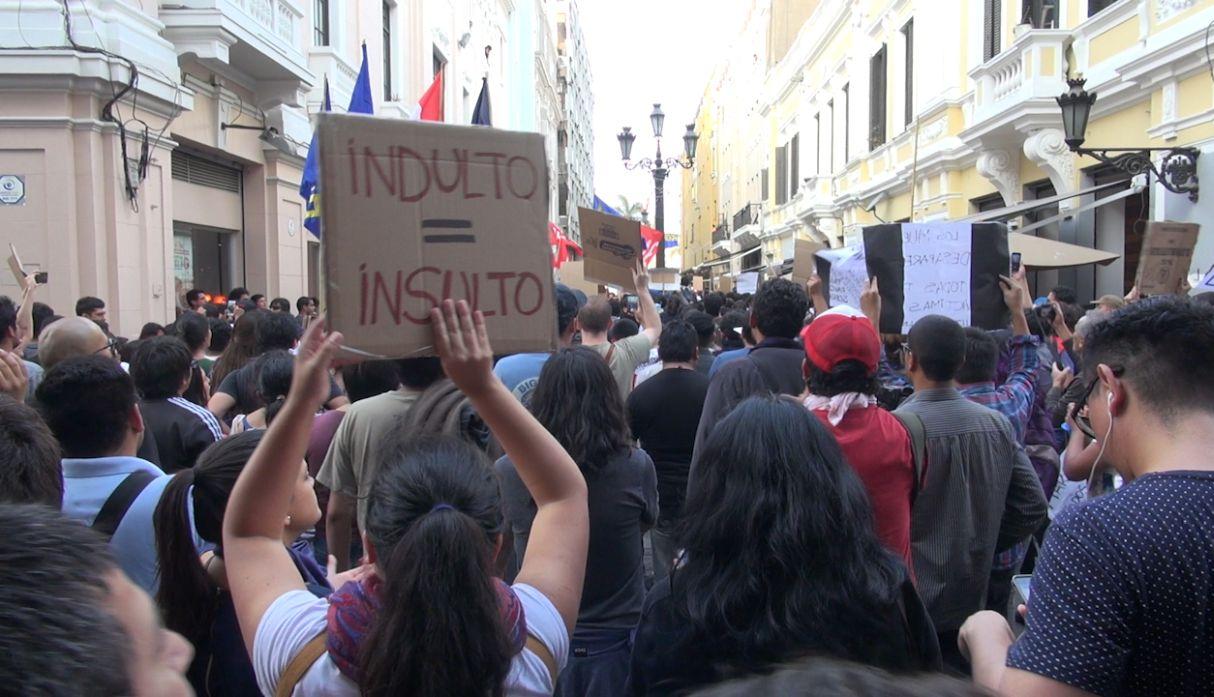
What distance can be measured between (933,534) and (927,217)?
15866 millimetres

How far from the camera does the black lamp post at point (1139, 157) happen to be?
9.02 metres

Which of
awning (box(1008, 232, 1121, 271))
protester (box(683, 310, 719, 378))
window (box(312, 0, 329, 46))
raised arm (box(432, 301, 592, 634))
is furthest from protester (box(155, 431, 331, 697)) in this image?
window (box(312, 0, 329, 46))

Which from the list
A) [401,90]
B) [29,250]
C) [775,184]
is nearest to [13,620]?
[29,250]

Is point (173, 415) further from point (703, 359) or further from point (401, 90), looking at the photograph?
point (401, 90)

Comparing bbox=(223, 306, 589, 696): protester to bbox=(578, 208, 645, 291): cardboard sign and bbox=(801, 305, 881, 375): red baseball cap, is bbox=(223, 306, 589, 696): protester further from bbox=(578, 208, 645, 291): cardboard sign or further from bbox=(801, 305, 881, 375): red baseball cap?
bbox=(578, 208, 645, 291): cardboard sign

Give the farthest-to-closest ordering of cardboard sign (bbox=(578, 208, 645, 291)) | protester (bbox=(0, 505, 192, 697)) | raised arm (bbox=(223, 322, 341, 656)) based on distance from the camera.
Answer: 1. cardboard sign (bbox=(578, 208, 645, 291))
2. raised arm (bbox=(223, 322, 341, 656))
3. protester (bbox=(0, 505, 192, 697))

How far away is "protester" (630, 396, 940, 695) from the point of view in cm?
188

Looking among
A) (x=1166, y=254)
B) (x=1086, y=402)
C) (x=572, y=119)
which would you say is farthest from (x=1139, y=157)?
(x=572, y=119)

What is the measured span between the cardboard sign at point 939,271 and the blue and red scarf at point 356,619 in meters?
3.69

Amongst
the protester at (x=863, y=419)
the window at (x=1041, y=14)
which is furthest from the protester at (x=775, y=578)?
the window at (x=1041, y=14)

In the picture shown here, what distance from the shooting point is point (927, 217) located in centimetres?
1786

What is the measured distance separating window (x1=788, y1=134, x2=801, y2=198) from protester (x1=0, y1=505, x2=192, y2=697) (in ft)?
102

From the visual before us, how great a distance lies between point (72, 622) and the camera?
103 cm

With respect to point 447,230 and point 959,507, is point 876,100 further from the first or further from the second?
point 447,230
